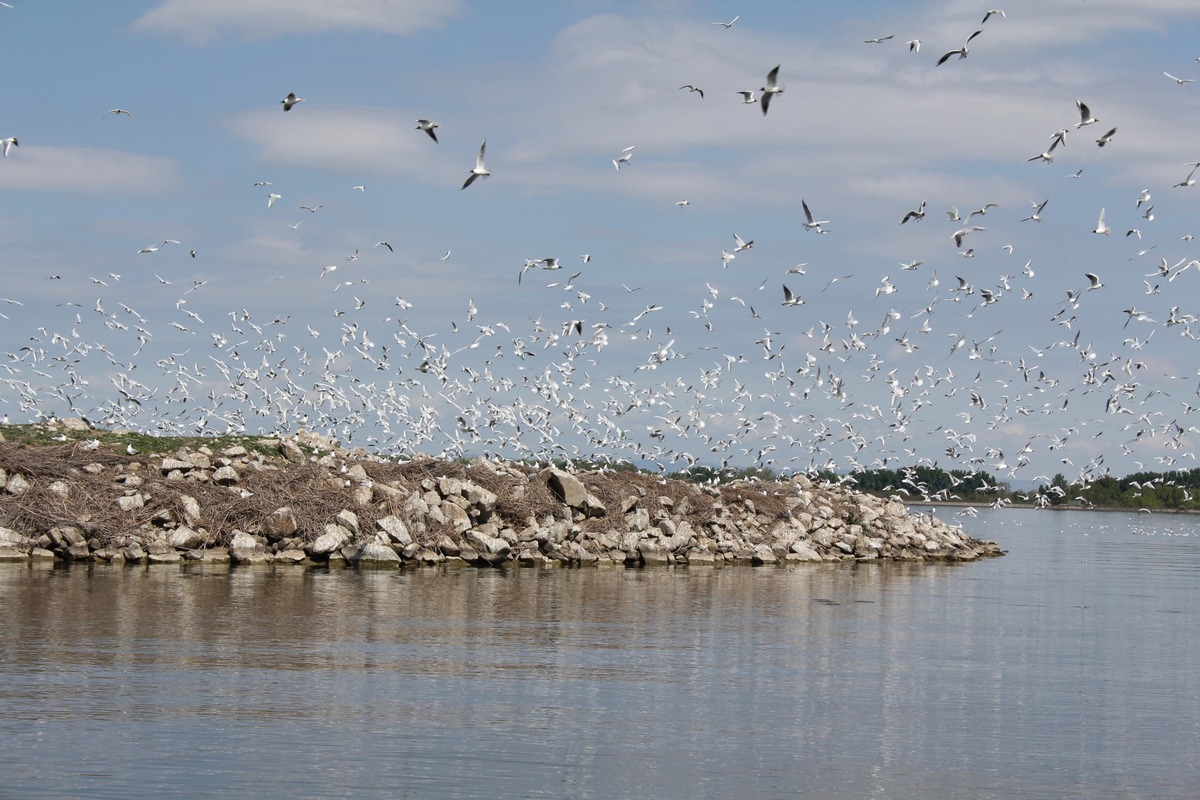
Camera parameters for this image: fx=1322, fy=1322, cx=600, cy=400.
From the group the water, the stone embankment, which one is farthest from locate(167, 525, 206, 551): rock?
the water

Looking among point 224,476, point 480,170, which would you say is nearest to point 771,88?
point 480,170

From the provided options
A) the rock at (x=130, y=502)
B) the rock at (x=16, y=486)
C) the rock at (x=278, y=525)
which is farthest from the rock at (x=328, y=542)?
the rock at (x=16, y=486)

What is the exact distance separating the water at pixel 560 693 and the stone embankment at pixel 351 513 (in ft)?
7.37

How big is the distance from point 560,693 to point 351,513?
1854 centimetres

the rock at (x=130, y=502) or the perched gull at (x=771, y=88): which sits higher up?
the perched gull at (x=771, y=88)

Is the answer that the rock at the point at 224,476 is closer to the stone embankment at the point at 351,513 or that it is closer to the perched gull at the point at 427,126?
the stone embankment at the point at 351,513

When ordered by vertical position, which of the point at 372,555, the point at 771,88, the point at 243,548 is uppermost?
the point at 771,88

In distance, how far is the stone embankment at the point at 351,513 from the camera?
3097cm

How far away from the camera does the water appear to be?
40.1 ft

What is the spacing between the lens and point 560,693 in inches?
648

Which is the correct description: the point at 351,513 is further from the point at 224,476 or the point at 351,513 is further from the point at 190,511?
the point at 190,511

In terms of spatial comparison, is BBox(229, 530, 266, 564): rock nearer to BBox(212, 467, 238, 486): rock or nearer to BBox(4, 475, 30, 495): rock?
BBox(212, 467, 238, 486): rock

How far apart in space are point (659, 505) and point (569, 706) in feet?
85.6

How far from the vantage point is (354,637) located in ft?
66.6
